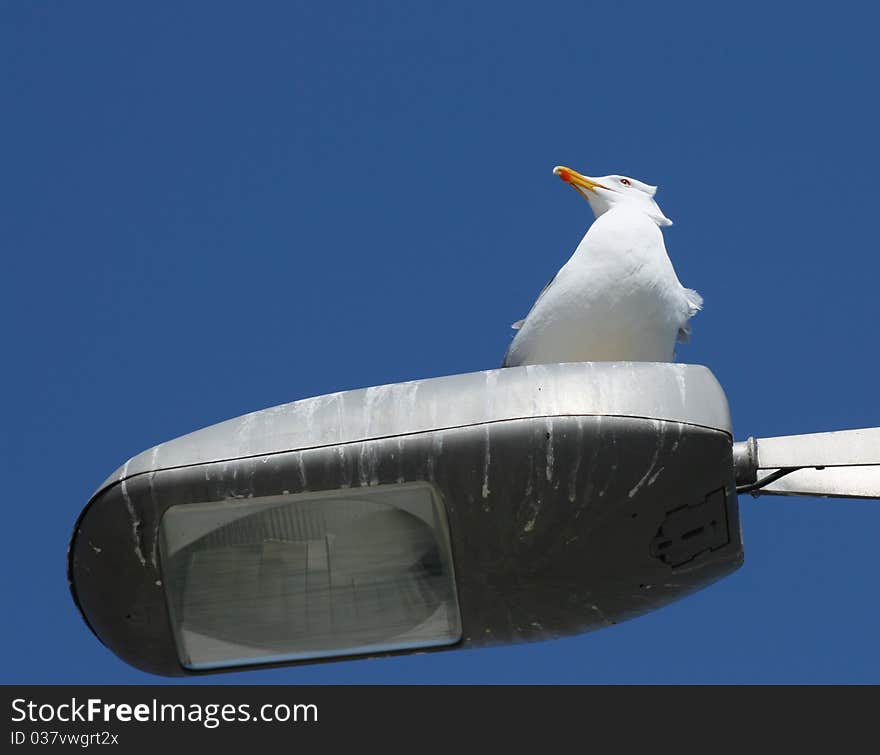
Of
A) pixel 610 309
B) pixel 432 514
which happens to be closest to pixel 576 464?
pixel 432 514

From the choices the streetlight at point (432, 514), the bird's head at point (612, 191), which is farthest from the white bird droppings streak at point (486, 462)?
the bird's head at point (612, 191)

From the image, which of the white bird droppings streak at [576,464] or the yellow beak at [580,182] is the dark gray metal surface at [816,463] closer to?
the white bird droppings streak at [576,464]

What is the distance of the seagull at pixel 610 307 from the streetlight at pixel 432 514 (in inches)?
78.3

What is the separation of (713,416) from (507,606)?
70cm

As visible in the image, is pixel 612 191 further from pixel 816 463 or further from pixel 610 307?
pixel 816 463

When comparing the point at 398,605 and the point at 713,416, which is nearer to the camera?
the point at 713,416

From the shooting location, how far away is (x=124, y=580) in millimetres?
3756

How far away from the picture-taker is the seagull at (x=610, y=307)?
18.8 feet

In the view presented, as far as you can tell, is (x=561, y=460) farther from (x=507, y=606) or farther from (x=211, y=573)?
(x=211, y=573)

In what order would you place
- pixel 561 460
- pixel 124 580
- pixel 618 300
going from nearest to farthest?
pixel 561 460
pixel 124 580
pixel 618 300

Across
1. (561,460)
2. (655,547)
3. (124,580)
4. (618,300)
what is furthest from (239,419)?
(618,300)

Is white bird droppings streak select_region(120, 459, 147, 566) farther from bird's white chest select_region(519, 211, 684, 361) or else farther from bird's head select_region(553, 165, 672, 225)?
bird's head select_region(553, 165, 672, 225)

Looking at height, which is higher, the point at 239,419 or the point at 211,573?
the point at 239,419

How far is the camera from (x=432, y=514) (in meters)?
3.66
